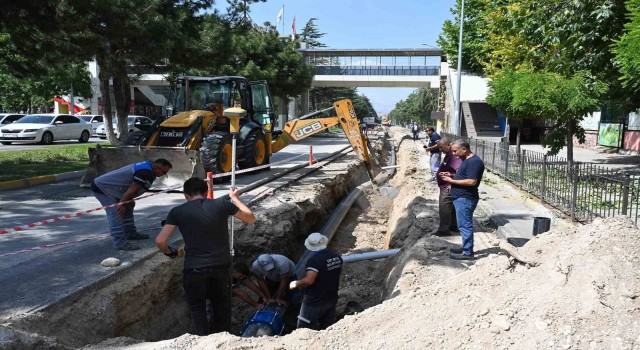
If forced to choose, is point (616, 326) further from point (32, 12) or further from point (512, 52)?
point (512, 52)

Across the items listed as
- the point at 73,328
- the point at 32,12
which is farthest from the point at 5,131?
the point at 73,328

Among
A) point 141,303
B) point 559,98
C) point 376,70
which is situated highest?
point 376,70

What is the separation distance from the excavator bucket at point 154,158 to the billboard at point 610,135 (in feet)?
72.8

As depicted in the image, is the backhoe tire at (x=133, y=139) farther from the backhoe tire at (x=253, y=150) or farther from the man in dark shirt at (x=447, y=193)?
the man in dark shirt at (x=447, y=193)

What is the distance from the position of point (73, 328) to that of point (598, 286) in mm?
4440

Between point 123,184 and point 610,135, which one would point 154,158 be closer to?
point 123,184

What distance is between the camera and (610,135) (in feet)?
86.7

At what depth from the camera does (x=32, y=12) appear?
11.2 m

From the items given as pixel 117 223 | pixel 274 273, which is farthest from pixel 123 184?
pixel 274 273

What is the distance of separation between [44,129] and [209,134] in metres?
13.8

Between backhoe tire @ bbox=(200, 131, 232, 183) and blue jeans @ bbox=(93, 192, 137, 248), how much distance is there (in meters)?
4.67

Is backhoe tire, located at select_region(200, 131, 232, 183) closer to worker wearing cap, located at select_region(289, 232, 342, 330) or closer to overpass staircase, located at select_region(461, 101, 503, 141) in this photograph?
worker wearing cap, located at select_region(289, 232, 342, 330)

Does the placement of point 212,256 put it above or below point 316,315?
above

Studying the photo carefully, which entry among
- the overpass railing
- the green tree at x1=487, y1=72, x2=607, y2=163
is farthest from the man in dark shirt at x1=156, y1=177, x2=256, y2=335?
the overpass railing
